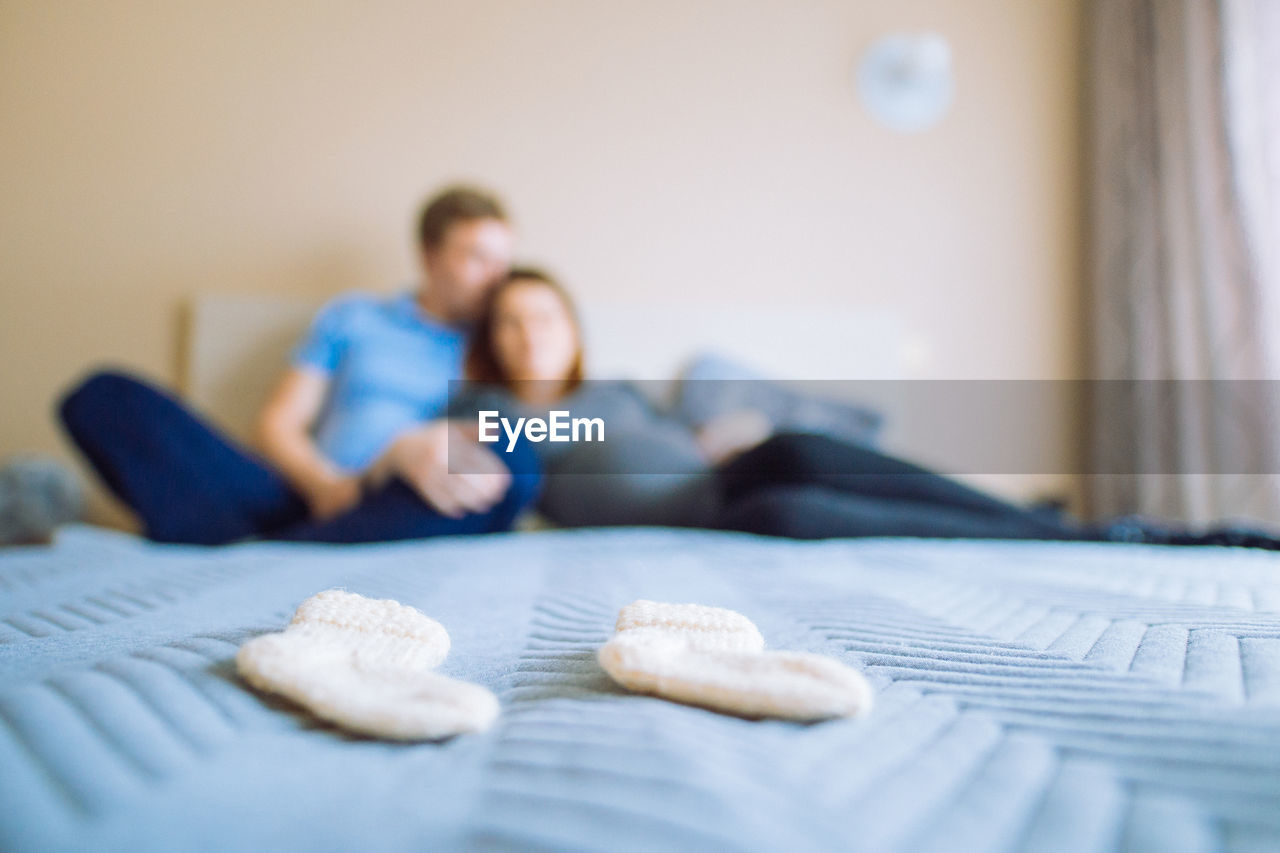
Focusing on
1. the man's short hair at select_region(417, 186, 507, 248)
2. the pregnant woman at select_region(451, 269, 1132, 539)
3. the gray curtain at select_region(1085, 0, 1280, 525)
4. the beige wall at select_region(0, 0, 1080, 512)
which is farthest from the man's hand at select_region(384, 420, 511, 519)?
the gray curtain at select_region(1085, 0, 1280, 525)

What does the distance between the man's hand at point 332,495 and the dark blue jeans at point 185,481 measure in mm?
100

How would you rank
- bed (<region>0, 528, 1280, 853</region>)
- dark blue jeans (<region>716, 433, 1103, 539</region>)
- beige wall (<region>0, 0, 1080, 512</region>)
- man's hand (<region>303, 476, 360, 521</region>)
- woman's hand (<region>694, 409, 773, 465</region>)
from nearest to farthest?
1. bed (<region>0, 528, 1280, 853</region>)
2. dark blue jeans (<region>716, 433, 1103, 539</region>)
3. man's hand (<region>303, 476, 360, 521</region>)
4. woman's hand (<region>694, 409, 773, 465</region>)
5. beige wall (<region>0, 0, 1080, 512</region>)

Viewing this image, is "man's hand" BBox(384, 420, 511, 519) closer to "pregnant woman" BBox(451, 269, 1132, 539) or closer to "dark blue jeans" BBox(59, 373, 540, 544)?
"dark blue jeans" BBox(59, 373, 540, 544)

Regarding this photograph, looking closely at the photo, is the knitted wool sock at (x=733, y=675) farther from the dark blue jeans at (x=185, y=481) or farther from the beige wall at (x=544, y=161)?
the beige wall at (x=544, y=161)

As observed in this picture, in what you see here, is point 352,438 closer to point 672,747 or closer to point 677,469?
point 677,469

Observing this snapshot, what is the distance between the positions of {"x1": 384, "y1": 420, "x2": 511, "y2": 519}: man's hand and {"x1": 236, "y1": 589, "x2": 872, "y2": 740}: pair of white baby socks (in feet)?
2.04

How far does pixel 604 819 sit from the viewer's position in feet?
0.64

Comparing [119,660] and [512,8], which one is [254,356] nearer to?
[512,8]

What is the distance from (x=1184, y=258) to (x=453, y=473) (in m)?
1.78

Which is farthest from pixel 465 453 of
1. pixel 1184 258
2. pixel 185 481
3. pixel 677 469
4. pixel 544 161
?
pixel 1184 258

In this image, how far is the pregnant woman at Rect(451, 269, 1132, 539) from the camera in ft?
3.01

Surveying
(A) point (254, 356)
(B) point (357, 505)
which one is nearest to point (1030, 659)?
(B) point (357, 505)

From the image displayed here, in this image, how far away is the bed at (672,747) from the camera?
19 centimetres

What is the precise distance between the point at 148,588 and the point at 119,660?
0.98ft
